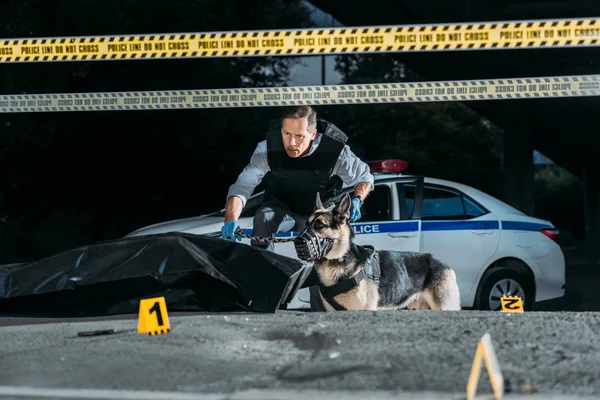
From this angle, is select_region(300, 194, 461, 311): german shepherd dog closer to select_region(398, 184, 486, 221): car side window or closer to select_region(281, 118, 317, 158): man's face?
select_region(281, 118, 317, 158): man's face

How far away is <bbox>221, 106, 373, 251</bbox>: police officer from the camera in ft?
24.5

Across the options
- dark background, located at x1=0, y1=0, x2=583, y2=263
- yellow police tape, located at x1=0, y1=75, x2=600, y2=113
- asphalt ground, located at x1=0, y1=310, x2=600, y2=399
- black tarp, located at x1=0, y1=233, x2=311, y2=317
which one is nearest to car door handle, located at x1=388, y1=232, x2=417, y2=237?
yellow police tape, located at x1=0, y1=75, x2=600, y2=113

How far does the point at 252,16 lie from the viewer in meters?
17.4

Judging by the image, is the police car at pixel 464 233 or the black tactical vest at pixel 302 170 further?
the police car at pixel 464 233

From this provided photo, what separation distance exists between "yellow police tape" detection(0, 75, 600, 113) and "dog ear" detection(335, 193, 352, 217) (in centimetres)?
256

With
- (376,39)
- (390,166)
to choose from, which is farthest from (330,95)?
(390,166)

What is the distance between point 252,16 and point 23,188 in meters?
4.94

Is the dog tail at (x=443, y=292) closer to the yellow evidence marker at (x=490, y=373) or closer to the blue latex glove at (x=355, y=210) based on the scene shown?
the blue latex glove at (x=355, y=210)

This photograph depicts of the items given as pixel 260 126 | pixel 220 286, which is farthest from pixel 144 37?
pixel 260 126

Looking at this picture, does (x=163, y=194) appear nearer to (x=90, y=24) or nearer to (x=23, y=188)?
(x=23, y=188)

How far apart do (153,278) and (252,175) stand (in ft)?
4.01

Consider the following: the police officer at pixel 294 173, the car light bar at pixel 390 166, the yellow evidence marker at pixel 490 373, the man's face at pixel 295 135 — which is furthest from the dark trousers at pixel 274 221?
the yellow evidence marker at pixel 490 373

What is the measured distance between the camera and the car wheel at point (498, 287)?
400 inches

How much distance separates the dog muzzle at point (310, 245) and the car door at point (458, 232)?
9.34 ft
